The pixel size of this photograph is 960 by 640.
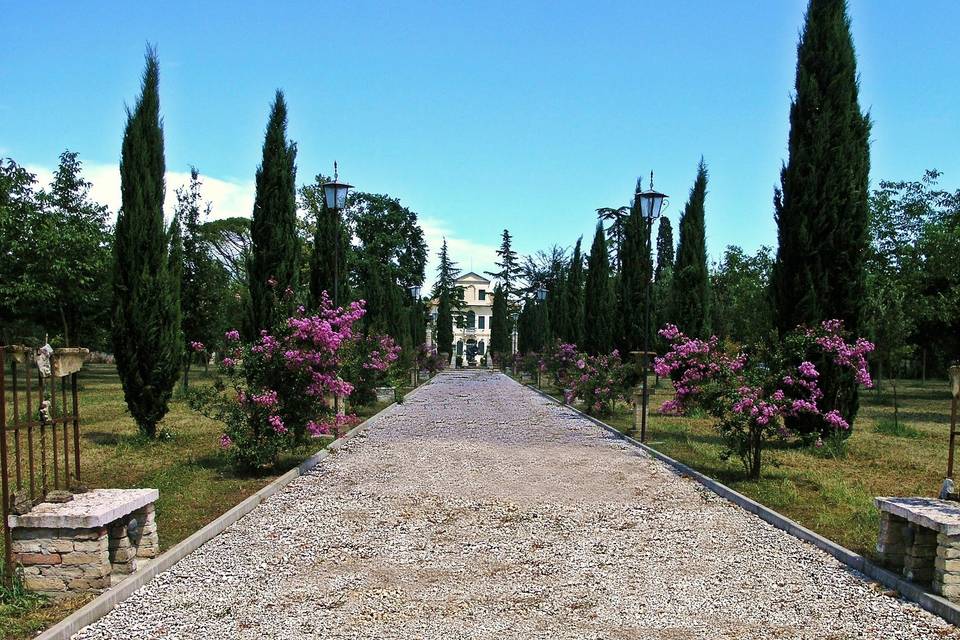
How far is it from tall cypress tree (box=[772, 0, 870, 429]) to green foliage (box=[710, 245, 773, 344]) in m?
9.45

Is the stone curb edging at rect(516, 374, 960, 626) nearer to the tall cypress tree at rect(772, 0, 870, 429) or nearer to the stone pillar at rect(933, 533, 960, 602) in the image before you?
the stone pillar at rect(933, 533, 960, 602)

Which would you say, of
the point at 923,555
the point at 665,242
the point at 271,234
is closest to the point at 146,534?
the point at 923,555

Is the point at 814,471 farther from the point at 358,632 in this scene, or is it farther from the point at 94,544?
the point at 94,544

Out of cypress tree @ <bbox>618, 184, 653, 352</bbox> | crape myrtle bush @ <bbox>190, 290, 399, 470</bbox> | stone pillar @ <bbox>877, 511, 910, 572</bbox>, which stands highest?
cypress tree @ <bbox>618, 184, 653, 352</bbox>

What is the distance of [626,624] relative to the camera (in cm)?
433

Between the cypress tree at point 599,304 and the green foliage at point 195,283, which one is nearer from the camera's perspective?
the green foliage at point 195,283

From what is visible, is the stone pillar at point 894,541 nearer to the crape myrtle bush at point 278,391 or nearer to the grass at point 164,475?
the grass at point 164,475

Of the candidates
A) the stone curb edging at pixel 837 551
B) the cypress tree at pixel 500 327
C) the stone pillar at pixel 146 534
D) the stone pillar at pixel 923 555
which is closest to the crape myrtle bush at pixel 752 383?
the stone curb edging at pixel 837 551

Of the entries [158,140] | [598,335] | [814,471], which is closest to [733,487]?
[814,471]

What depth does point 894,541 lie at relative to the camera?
529 cm

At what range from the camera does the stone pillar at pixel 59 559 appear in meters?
4.50

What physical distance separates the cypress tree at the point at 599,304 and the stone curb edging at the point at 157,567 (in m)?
16.8

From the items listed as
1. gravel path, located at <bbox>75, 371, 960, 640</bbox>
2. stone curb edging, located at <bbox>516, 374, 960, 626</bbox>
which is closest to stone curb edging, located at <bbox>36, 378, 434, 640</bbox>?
gravel path, located at <bbox>75, 371, 960, 640</bbox>

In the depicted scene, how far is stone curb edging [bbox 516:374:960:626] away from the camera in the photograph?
4.55 m
